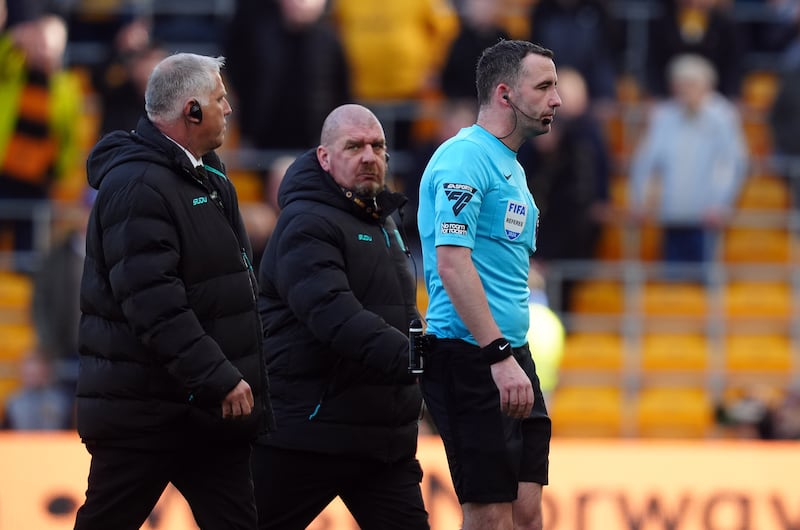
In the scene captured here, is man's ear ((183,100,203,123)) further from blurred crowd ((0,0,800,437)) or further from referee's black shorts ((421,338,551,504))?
blurred crowd ((0,0,800,437))

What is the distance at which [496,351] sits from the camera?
551 centimetres

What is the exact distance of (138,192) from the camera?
5.49 metres

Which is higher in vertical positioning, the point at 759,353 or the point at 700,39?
the point at 700,39

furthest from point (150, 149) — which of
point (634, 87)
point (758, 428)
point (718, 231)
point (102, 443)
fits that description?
point (634, 87)

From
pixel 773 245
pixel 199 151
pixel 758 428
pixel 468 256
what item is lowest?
pixel 758 428

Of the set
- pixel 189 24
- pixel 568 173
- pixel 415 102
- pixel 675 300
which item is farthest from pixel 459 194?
pixel 189 24

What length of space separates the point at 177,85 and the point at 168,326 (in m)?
0.89

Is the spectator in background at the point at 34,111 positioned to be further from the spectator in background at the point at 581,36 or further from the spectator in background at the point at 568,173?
the spectator in background at the point at 581,36

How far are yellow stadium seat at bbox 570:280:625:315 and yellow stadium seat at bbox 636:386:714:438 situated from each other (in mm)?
912

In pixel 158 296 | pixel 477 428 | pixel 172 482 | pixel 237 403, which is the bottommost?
pixel 172 482

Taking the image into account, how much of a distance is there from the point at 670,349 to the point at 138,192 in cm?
837

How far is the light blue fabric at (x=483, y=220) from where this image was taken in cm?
559

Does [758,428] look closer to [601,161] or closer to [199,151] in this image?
[601,161]

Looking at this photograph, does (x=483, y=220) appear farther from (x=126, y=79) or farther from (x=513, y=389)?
(x=126, y=79)
